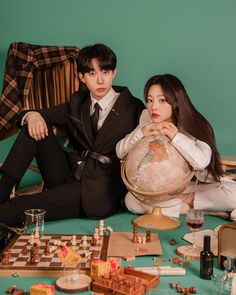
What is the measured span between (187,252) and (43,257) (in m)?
0.80

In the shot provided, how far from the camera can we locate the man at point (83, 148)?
346cm

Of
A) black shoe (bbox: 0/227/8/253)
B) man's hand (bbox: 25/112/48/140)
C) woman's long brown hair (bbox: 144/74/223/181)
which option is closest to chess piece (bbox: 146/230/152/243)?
woman's long brown hair (bbox: 144/74/223/181)

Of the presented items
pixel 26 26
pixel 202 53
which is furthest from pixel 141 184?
pixel 26 26

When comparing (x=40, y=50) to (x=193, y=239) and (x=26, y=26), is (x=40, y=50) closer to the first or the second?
(x=26, y=26)

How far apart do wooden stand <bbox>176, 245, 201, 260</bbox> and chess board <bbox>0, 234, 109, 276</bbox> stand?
42 cm

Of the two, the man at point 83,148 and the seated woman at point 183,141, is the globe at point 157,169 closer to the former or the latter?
the seated woman at point 183,141

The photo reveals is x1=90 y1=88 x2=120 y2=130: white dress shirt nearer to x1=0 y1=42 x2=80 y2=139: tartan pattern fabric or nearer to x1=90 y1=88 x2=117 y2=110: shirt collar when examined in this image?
x1=90 y1=88 x2=117 y2=110: shirt collar

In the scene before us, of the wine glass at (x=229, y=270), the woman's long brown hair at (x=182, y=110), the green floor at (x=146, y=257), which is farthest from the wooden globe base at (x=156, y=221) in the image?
the wine glass at (x=229, y=270)

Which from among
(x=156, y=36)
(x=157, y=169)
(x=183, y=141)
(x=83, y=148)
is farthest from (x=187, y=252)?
(x=156, y=36)

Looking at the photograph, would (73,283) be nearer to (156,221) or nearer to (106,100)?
(156,221)

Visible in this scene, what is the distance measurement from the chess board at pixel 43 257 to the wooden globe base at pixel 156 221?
39 centimetres

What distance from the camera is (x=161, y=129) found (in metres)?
3.20

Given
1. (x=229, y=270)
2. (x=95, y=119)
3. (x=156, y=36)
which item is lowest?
(x=229, y=270)

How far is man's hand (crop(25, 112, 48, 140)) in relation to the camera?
348 cm
